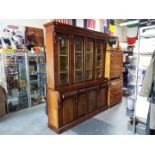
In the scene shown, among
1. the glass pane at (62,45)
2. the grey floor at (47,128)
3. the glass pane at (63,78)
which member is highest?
the glass pane at (62,45)

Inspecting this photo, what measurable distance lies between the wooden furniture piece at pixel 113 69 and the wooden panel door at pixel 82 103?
3.42 ft

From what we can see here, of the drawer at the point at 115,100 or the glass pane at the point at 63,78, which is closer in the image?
the glass pane at the point at 63,78

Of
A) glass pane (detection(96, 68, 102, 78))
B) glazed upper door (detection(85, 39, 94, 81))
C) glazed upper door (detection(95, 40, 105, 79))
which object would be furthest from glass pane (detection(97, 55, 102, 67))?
glazed upper door (detection(85, 39, 94, 81))

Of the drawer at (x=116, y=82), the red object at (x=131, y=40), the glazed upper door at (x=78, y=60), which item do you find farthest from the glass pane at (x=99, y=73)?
the red object at (x=131, y=40)

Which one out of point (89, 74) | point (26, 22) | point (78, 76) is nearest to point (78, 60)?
point (78, 76)

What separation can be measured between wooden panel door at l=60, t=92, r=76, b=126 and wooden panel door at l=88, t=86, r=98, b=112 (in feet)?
1.85

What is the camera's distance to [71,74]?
306 cm

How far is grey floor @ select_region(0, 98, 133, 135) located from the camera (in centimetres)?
289

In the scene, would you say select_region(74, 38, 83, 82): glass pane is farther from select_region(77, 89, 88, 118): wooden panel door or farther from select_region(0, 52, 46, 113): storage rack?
select_region(0, 52, 46, 113): storage rack

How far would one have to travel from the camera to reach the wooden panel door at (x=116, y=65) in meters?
4.11

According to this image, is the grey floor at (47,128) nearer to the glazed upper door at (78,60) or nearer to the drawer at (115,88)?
the drawer at (115,88)

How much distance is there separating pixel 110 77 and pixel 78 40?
4.97ft
